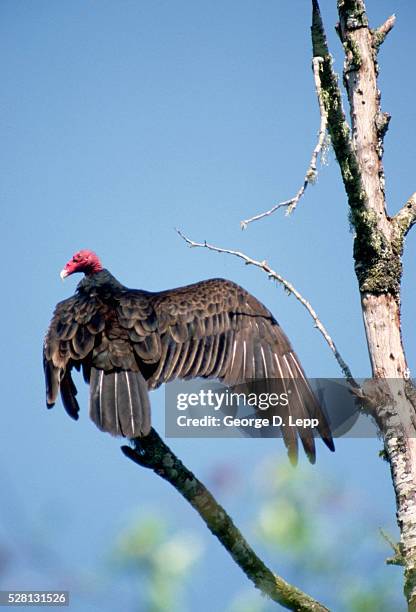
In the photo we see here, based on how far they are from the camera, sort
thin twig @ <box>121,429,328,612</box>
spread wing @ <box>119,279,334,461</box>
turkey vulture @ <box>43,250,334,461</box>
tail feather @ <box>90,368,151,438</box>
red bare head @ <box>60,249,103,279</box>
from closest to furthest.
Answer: thin twig @ <box>121,429,328,612</box> → tail feather @ <box>90,368,151,438</box> → turkey vulture @ <box>43,250,334,461</box> → spread wing @ <box>119,279,334,461</box> → red bare head @ <box>60,249,103,279</box>

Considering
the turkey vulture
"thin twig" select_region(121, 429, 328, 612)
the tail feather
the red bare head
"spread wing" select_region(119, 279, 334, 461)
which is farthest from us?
the red bare head

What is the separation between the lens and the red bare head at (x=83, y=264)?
235 inches

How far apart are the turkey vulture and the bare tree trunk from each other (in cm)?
41

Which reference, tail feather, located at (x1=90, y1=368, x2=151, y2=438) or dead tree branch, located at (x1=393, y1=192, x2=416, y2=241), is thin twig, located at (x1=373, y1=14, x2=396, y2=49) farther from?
tail feather, located at (x1=90, y1=368, x2=151, y2=438)

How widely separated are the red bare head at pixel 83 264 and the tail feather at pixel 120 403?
1754 mm

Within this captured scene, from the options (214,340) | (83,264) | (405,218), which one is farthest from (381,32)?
(83,264)

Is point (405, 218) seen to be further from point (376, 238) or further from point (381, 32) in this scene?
point (381, 32)

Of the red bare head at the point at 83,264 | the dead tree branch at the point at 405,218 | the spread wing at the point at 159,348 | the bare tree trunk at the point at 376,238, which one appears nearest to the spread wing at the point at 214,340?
the spread wing at the point at 159,348

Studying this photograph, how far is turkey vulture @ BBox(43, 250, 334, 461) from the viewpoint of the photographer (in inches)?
163

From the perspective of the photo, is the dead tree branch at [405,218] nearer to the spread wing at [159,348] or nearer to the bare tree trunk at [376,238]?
the bare tree trunk at [376,238]

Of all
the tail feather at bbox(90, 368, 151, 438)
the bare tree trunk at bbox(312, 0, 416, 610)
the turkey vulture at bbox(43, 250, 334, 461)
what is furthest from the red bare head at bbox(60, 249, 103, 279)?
the bare tree trunk at bbox(312, 0, 416, 610)

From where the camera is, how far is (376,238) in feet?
Answer: 12.9

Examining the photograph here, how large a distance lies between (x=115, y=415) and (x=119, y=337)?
1.69ft

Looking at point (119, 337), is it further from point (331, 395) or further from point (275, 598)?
point (275, 598)
